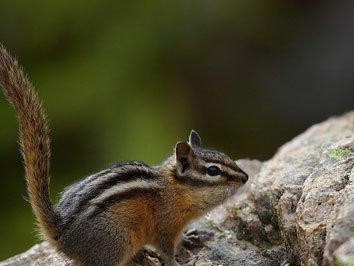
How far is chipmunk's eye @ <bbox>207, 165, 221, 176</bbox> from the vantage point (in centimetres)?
482

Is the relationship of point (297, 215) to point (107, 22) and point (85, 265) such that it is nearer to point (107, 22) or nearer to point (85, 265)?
point (85, 265)

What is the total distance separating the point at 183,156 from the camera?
486cm

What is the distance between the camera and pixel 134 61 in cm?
899

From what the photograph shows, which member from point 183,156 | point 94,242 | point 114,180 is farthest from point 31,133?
point 183,156

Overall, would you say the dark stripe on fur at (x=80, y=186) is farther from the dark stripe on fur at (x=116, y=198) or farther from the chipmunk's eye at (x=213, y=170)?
the chipmunk's eye at (x=213, y=170)

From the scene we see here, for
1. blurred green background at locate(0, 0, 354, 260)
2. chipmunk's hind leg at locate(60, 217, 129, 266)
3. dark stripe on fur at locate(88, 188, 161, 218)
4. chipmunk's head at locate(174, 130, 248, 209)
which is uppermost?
blurred green background at locate(0, 0, 354, 260)

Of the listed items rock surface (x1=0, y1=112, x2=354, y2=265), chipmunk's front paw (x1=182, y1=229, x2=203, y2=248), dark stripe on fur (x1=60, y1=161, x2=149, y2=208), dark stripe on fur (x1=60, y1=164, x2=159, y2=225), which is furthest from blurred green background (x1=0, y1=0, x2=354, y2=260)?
dark stripe on fur (x1=60, y1=161, x2=149, y2=208)

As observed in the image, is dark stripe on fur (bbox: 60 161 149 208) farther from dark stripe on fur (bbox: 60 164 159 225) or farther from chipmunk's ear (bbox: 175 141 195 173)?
chipmunk's ear (bbox: 175 141 195 173)

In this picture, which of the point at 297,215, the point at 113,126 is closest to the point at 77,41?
the point at 113,126

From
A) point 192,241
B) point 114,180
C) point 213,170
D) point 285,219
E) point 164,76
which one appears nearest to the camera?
point 285,219

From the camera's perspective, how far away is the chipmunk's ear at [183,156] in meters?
4.84

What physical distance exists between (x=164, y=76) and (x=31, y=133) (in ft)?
16.2

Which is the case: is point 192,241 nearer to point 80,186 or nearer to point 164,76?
point 80,186

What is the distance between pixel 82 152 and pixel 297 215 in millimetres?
4903
